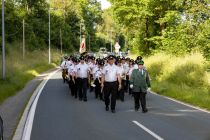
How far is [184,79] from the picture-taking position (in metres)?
26.8

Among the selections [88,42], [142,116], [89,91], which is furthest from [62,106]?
[88,42]

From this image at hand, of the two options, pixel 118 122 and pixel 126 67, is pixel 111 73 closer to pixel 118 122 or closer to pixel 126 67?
pixel 118 122

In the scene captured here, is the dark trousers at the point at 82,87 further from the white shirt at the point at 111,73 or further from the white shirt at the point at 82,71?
the white shirt at the point at 111,73

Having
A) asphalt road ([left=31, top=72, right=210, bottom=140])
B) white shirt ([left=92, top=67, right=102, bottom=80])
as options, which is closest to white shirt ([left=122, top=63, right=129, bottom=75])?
white shirt ([left=92, top=67, right=102, bottom=80])

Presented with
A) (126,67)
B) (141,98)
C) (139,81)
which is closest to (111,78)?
(139,81)

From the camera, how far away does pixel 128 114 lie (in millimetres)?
15594

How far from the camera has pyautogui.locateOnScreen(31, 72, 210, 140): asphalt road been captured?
11.5 meters

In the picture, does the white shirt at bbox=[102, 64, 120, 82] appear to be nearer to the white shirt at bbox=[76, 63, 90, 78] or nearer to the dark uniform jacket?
the dark uniform jacket

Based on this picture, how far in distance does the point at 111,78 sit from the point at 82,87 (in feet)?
13.8

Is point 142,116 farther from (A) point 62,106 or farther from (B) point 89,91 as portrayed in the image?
(B) point 89,91

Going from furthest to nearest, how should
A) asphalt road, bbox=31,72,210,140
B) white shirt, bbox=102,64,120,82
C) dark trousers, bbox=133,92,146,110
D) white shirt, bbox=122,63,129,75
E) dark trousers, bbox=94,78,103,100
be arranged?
white shirt, bbox=122,63,129,75 → dark trousers, bbox=94,78,103,100 → white shirt, bbox=102,64,120,82 → dark trousers, bbox=133,92,146,110 → asphalt road, bbox=31,72,210,140

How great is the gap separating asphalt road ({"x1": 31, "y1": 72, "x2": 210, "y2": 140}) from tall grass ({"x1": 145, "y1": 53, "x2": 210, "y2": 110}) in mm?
1528

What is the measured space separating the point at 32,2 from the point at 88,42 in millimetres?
38044

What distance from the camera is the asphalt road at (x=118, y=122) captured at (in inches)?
453
